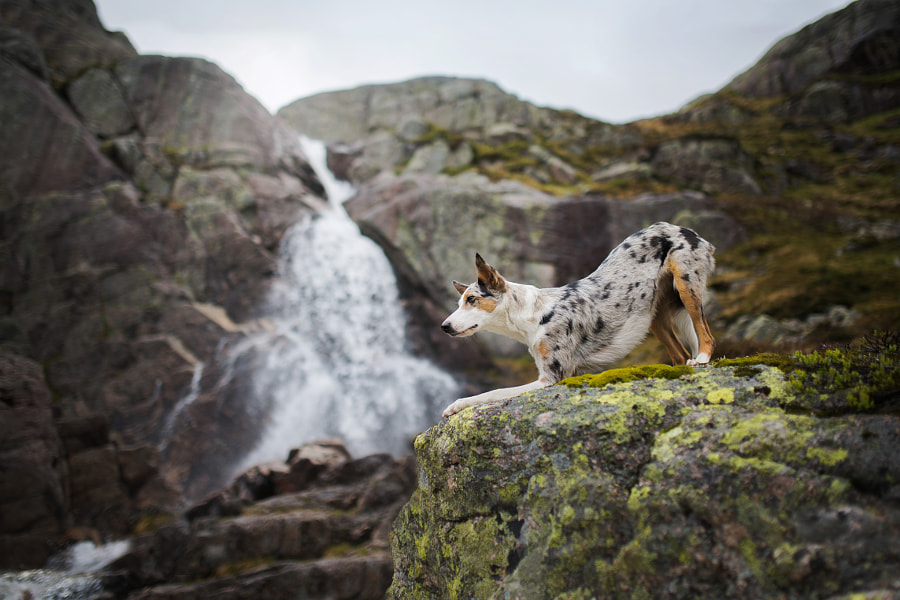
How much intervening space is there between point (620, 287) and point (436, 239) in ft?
74.1

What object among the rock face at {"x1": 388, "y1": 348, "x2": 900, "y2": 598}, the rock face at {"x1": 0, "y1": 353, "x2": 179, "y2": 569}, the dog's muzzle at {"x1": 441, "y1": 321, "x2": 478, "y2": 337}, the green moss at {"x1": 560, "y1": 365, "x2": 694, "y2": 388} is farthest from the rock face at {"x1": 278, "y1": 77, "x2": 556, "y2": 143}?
the rock face at {"x1": 388, "y1": 348, "x2": 900, "y2": 598}

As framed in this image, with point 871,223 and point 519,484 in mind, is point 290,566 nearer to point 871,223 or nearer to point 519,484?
point 519,484

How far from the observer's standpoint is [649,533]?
3311 mm

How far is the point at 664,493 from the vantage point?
339 centimetres

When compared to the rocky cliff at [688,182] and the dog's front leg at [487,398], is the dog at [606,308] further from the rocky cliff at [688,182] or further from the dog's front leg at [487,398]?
the rocky cliff at [688,182]

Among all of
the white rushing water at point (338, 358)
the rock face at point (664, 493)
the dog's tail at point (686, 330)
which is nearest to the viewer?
the rock face at point (664, 493)

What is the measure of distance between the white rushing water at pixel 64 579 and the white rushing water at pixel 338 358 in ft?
23.4

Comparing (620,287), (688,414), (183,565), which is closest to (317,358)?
(183,565)

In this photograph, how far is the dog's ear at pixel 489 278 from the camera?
Result: 5.77m

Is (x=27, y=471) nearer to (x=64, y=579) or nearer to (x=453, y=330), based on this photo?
(x=64, y=579)

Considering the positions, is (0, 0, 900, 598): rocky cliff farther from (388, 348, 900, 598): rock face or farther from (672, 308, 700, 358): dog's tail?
(672, 308, 700, 358): dog's tail

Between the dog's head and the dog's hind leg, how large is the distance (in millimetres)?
2099

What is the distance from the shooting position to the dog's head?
5.81m

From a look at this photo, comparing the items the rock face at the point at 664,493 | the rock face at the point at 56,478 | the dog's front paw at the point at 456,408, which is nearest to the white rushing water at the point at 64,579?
the rock face at the point at 56,478
